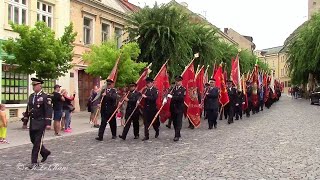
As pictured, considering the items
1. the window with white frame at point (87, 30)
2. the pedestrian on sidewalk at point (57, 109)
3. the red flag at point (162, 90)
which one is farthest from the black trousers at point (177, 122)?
the window with white frame at point (87, 30)

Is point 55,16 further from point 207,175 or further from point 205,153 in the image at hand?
point 207,175

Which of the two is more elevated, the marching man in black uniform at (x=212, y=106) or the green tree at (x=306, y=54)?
the green tree at (x=306, y=54)

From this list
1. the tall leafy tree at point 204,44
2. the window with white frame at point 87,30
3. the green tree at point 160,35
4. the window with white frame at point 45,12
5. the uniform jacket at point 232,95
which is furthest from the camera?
the tall leafy tree at point 204,44

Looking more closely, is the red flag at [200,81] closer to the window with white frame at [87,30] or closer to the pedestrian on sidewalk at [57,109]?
the pedestrian on sidewalk at [57,109]

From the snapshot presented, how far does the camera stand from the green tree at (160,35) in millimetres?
23703

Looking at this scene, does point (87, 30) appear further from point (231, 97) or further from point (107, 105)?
point (107, 105)

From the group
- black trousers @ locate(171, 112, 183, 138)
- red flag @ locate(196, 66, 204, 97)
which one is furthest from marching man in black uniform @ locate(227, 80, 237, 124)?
black trousers @ locate(171, 112, 183, 138)

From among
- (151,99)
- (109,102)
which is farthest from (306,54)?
(109,102)

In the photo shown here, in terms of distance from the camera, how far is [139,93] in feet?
45.0

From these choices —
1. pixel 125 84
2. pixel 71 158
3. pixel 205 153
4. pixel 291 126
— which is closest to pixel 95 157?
pixel 71 158

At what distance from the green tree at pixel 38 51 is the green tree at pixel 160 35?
823 centimetres

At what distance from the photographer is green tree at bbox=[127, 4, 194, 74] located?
23703 mm

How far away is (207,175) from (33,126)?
367 cm

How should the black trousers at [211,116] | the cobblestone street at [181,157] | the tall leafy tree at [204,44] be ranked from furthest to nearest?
the tall leafy tree at [204,44]
the black trousers at [211,116]
the cobblestone street at [181,157]
